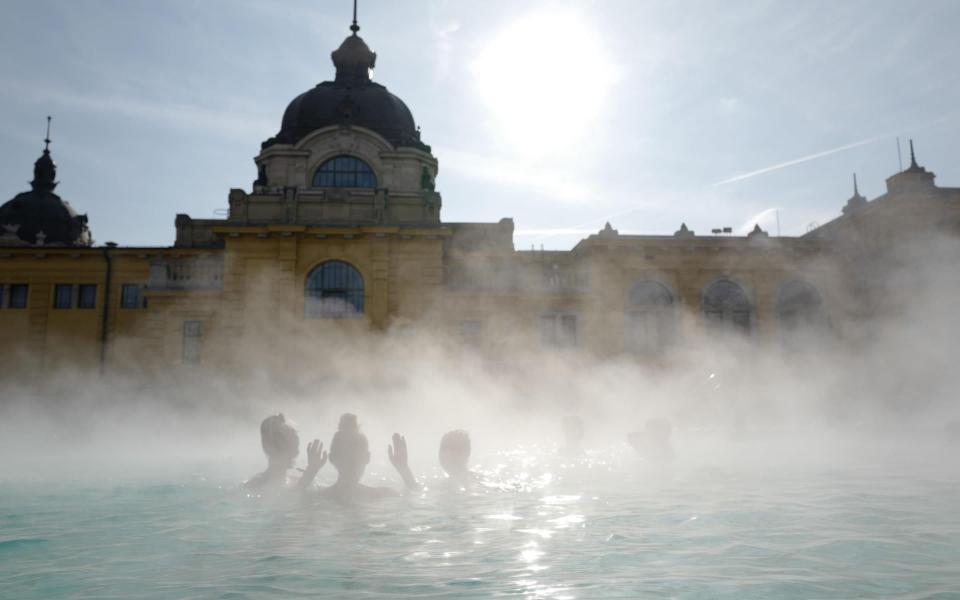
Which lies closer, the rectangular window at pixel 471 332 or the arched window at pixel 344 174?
the rectangular window at pixel 471 332

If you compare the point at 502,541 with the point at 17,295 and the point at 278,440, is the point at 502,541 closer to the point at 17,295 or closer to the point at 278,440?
the point at 278,440

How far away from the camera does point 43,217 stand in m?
42.5

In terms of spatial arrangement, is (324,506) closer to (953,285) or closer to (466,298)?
(466,298)

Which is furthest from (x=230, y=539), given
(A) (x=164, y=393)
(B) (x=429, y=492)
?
(A) (x=164, y=393)

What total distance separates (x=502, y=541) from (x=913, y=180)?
3003 centimetres

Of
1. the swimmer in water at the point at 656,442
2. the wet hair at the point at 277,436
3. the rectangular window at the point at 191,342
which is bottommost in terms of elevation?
the swimmer in water at the point at 656,442

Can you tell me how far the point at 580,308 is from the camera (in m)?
27.7

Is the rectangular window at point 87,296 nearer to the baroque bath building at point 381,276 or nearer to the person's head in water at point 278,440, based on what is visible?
the baroque bath building at point 381,276

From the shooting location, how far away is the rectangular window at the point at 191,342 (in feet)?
84.8

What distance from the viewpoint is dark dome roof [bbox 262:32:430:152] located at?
32.3 meters

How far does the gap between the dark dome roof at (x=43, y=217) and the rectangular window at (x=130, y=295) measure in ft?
44.8

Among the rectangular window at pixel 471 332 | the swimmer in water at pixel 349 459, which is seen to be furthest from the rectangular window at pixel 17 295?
the swimmer in water at pixel 349 459

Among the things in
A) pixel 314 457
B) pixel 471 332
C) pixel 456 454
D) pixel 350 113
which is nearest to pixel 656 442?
pixel 456 454

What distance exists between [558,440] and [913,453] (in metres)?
8.22
